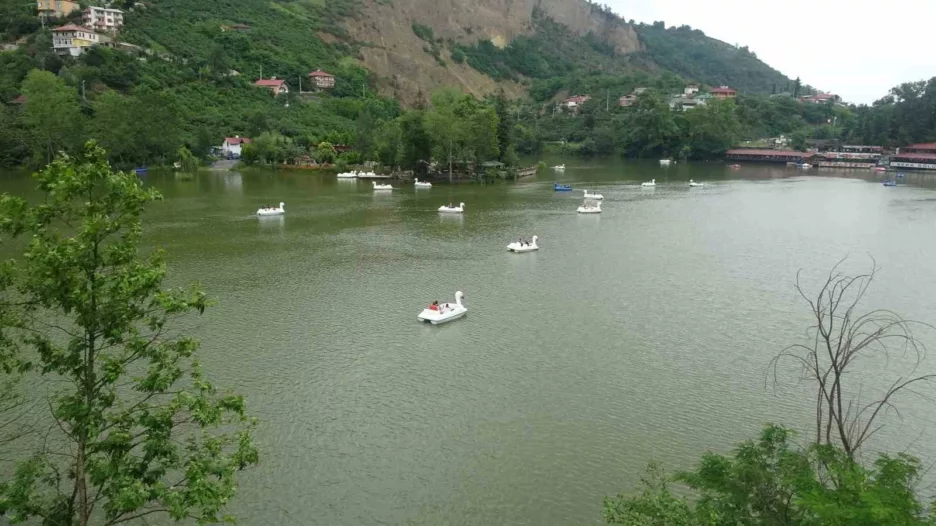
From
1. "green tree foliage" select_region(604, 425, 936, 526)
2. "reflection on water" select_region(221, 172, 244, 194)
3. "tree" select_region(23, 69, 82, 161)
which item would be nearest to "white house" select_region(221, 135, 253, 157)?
"reflection on water" select_region(221, 172, 244, 194)

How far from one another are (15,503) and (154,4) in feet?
374

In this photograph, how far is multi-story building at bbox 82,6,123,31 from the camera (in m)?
86.9

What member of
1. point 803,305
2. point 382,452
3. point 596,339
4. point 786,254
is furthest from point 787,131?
point 382,452

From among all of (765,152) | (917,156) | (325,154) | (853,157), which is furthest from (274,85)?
(917,156)

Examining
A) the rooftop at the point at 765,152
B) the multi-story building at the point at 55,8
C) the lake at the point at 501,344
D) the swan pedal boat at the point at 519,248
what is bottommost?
the lake at the point at 501,344

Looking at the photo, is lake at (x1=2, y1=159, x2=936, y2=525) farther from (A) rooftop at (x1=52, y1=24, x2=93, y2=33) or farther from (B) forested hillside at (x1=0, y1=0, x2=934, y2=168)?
(A) rooftop at (x1=52, y1=24, x2=93, y2=33)

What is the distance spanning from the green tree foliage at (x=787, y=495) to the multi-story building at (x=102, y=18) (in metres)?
101

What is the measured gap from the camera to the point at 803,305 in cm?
2427

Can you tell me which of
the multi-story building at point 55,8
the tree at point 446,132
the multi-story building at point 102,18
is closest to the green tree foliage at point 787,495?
the tree at point 446,132

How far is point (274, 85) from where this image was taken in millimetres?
93688

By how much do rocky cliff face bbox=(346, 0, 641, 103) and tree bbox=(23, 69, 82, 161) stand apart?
62501 millimetres

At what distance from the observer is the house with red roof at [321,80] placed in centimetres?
10275

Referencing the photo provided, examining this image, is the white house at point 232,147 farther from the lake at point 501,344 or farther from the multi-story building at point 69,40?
the lake at point 501,344

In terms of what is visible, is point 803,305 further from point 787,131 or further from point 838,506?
point 787,131
